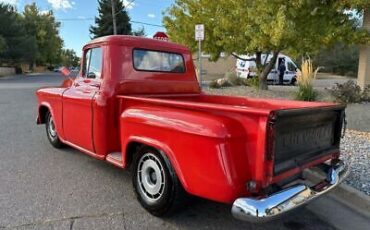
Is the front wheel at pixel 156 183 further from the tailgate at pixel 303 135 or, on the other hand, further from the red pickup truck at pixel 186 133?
the tailgate at pixel 303 135

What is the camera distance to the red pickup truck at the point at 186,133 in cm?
311

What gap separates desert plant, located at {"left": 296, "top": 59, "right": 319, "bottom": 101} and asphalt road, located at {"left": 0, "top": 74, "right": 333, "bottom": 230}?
7.34 meters

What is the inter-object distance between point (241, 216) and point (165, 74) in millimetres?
2923

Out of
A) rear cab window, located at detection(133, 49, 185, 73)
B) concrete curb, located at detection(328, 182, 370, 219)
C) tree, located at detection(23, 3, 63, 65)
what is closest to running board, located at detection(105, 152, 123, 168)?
rear cab window, located at detection(133, 49, 185, 73)

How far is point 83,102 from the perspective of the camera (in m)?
5.04

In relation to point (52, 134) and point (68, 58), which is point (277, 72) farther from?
point (68, 58)

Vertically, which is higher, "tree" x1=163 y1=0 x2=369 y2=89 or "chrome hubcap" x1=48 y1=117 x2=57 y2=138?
"tree" x1=163 y1=0 x2=369 y2=89

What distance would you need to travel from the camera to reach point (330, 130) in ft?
13.3

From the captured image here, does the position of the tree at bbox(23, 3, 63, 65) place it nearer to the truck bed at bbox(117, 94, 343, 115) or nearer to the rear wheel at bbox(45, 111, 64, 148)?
the rear wheel at bbox(45, 111, 64, 148)

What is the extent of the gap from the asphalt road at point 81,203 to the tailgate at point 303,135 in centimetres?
74

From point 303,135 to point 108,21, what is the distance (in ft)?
180

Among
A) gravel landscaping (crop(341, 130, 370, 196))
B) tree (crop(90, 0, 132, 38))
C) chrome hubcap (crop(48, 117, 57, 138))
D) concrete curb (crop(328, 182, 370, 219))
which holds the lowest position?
concrete curb (crop(328, 182, 370, 219))

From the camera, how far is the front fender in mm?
3100

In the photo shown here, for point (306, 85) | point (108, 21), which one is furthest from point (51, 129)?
point (108, 21)
